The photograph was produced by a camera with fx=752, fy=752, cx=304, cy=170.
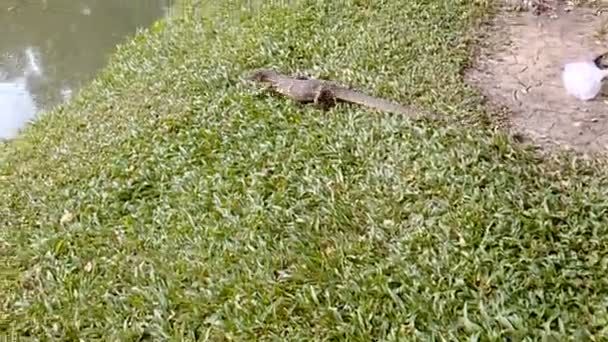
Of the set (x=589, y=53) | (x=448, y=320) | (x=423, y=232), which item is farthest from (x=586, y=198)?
(x=589, y=53)

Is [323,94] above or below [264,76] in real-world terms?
above

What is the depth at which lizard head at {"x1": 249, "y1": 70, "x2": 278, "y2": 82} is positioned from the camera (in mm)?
4074

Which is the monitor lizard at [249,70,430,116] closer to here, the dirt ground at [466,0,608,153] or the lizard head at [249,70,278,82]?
the lizard head at [249,70,278,82]

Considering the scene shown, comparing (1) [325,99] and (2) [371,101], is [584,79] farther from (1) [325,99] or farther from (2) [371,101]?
(1) [325,99]

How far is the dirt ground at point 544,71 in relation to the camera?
315 centimetres

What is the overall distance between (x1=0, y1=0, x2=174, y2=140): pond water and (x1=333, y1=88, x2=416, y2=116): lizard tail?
2.76 m

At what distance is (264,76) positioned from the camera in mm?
4105

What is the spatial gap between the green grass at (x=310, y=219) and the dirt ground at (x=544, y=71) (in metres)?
0.16

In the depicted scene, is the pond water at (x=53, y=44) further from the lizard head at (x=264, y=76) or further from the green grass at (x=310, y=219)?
the lizard head at (x=264, y=76)

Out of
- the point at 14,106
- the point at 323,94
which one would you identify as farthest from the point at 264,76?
the point at 14,106

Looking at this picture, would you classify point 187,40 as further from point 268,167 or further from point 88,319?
point 88,319

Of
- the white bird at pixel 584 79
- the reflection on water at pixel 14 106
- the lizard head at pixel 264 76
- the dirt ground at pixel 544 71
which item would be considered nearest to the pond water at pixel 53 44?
the reflection on water at pixel 14 106

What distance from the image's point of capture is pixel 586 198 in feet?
8.48

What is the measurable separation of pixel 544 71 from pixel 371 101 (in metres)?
0.95
